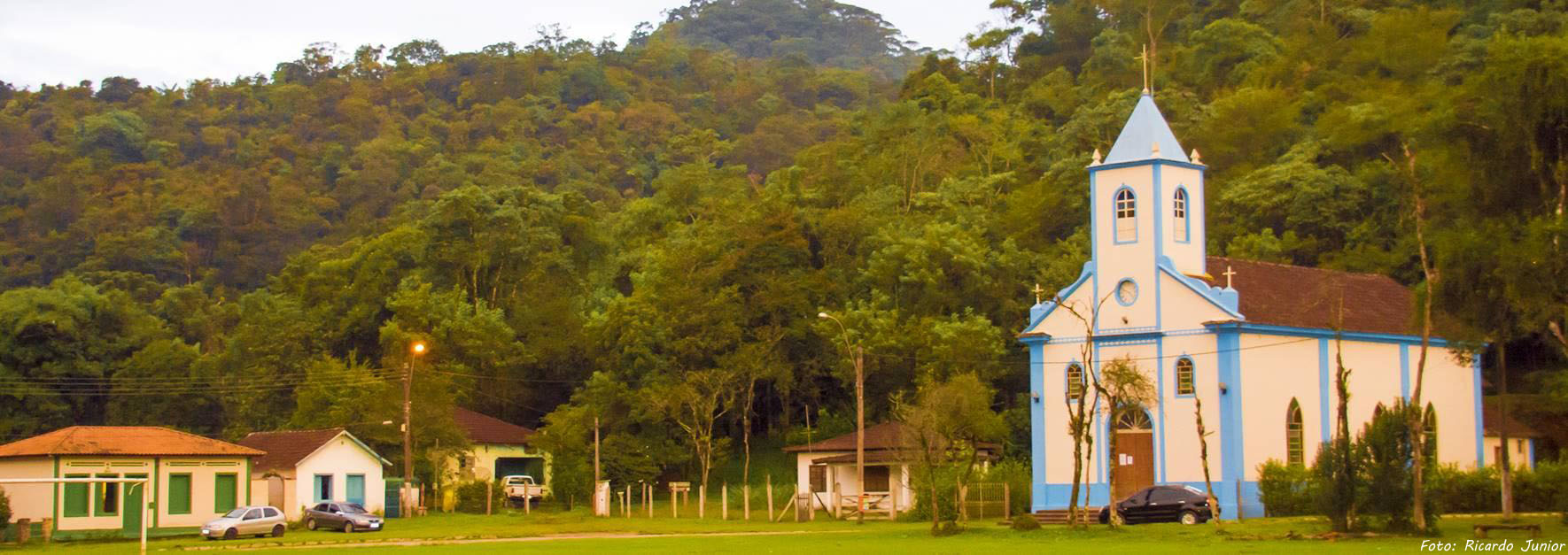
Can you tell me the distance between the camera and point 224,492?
47906 millimetres

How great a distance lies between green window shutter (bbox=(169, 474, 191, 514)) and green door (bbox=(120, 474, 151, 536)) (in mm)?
933

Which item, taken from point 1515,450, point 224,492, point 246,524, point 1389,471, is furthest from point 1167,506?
point 224,492

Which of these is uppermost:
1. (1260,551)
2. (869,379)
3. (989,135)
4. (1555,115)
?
(989,135)

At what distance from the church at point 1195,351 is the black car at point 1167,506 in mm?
3192

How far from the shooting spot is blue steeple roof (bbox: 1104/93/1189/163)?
49.7 metres

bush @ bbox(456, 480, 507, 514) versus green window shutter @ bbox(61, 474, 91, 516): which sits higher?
green window shutter @ bbox(61, 474, 91, 516)

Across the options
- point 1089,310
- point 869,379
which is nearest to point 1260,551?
point 1089,310

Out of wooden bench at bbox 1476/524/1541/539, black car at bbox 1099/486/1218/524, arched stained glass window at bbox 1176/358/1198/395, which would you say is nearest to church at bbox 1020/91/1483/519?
arched stained glass window at bbox 1176/358/1198/395

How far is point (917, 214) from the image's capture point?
247 feet

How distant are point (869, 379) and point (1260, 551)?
3668 cm

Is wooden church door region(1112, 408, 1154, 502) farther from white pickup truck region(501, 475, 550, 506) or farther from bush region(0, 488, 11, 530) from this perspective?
bush region(0, 488, 11, 530)

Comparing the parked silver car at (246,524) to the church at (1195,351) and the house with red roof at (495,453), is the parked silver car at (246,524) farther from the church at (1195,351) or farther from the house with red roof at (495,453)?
the church at (1195,351)

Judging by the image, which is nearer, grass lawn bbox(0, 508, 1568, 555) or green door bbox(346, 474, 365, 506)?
grass lawn bbox(0, 508, 1568, 555)

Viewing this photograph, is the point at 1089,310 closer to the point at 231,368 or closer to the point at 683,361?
the point at 683,361
